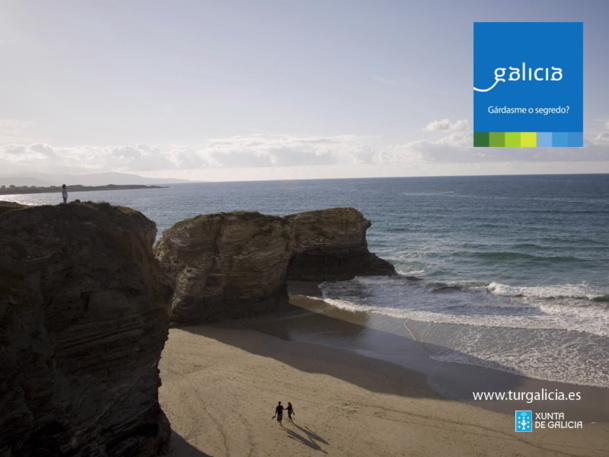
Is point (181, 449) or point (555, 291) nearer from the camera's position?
point (181, 449)

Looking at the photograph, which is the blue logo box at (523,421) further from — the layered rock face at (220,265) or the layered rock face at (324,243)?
the layered rock face at (324,243)

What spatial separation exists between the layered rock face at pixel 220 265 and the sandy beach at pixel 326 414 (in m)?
5.48

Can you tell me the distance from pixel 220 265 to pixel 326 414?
46.9 feet

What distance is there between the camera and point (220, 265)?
2859 cm

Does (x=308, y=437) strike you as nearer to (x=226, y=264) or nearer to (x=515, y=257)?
(x=226, y=264)

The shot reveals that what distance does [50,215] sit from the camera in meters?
11.7

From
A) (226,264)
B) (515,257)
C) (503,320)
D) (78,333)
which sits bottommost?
(503,320)

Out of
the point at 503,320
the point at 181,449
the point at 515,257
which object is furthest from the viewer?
the point at 515,257

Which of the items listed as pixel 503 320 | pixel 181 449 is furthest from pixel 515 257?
pixel 181 449

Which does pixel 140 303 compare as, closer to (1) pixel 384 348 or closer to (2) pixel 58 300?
(2) pixel 58 300

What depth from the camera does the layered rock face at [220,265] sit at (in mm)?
27891

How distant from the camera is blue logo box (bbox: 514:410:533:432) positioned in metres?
15.7

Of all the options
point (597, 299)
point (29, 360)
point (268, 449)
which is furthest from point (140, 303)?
point (597, 299)

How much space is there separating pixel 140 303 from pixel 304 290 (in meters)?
24.2
